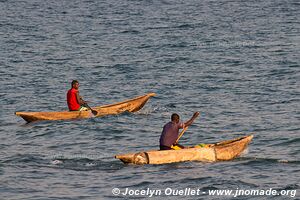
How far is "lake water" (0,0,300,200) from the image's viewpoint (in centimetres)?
2222

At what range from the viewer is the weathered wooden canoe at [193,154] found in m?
22.8

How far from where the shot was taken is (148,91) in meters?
37.7

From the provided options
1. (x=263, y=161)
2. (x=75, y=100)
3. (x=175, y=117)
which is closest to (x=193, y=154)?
(x=175, y=117)

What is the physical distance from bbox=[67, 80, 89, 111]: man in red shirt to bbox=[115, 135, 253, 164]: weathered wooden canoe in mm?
7999

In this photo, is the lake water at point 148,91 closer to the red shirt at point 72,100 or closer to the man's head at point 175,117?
the red shirt at point 72,100

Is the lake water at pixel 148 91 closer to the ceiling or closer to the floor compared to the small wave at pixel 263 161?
closer to the ceiling

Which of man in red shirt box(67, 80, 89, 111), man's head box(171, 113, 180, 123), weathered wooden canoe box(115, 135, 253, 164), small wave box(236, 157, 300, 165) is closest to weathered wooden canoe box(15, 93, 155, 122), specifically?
man in red shirt box(67, 80, 89, 111)

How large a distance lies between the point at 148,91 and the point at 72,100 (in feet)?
25.0

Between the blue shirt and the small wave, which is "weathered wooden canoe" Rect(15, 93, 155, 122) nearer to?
Answer: the blue shirt

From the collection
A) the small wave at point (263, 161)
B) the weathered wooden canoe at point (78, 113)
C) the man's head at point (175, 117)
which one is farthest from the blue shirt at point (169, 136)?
the weathered wooden canoe at point (78, 113)

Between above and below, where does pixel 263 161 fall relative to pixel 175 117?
below

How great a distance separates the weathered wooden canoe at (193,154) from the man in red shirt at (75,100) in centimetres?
800

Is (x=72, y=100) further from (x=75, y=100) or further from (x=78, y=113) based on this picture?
(x=78, y=113)

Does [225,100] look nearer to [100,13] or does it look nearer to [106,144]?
[106,144]
